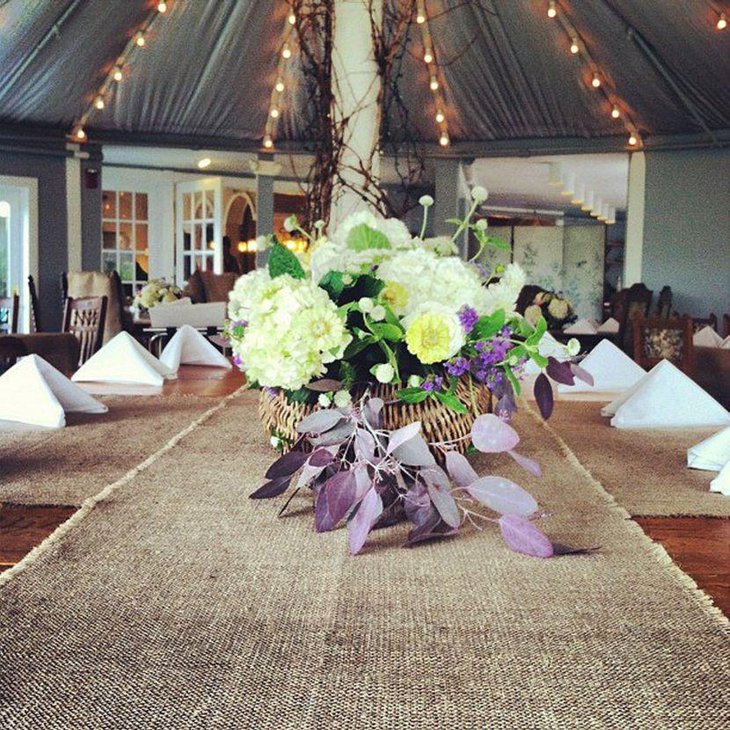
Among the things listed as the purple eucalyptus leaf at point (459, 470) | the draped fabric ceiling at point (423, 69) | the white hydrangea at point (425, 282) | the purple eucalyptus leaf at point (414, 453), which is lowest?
the purple eucalyptus leaf at point (459, 470)

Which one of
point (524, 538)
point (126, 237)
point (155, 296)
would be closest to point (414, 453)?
point (524, 538)

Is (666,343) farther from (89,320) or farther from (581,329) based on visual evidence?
(89,320)

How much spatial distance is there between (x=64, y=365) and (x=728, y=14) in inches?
185

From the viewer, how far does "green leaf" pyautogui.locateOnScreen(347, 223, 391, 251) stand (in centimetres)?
121

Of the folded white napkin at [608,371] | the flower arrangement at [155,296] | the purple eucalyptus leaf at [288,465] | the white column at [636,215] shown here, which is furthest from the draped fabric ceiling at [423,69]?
the purple eucalyptus leaf at [288,465]

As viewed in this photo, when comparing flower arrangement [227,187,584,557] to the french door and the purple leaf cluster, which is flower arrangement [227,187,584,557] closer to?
the purple leaf cluster

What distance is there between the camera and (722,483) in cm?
122

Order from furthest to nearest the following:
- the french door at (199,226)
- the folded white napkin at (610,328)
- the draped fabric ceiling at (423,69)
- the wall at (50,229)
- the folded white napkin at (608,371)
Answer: the french door at (199,226) → the wall at (50,229) → the draped fabric ceiling at (423,69) → the folded white napkin at (610,328) → the folded white napkin at (608,371)

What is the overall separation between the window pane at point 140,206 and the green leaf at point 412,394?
1105cm

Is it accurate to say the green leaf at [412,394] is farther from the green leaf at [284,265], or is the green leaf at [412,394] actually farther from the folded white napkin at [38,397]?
the folded white napkin at [38,397]

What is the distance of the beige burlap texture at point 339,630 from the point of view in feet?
1.93

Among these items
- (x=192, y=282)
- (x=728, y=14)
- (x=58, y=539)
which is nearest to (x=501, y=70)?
(x=728, y=14)

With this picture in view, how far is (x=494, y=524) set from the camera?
1.03m

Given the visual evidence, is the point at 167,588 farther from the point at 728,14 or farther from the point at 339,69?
the point at 728,14
